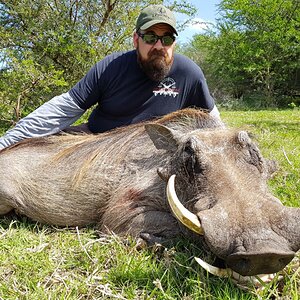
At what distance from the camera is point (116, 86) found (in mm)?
3240

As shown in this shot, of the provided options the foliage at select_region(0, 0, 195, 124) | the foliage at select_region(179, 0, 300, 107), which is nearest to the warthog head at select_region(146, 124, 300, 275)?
the foliage at select_region(0, 0, 195, 124)

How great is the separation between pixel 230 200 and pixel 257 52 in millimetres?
20672

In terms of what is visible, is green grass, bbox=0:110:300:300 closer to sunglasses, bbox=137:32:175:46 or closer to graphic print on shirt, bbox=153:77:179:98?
graphic print on shirt, bbox=153:77:179:98

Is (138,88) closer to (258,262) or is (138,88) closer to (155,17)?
Answer: (155,17)

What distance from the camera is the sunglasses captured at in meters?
3.13

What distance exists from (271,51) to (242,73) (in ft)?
7.40

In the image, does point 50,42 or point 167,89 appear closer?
point 167,89

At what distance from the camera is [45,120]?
A: 9.86ft

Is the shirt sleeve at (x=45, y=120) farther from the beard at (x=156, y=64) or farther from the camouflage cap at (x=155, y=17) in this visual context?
the camouflage cap at (x=155, y=17)

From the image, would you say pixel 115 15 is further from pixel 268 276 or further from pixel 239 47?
pixel 239 47

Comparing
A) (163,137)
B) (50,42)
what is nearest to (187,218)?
(163,137)

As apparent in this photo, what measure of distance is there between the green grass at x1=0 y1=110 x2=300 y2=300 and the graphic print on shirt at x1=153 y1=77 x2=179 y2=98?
1.28 m

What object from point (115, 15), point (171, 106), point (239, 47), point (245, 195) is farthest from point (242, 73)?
point (245, 195)

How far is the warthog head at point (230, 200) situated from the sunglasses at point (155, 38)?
989 millimetres
